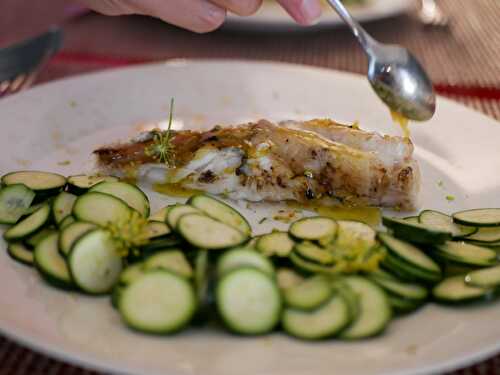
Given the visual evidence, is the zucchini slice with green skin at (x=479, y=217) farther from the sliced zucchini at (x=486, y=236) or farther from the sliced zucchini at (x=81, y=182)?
the sliced zucchini at (x=81, y=182)

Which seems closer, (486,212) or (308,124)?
(486,212)

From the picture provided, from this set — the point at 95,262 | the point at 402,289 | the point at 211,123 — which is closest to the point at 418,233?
the point at 402,289

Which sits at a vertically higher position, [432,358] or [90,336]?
[432,358]

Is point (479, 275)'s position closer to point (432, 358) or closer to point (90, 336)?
point (432, 358)

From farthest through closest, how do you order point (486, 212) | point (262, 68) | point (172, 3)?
point (262, 68), point (172, 3), point (486, 212)

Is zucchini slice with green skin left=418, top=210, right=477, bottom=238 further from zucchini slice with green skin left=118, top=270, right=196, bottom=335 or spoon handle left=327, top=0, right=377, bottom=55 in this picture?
zucchini slice with green skin left=118, top=270, right=196, bottom=335

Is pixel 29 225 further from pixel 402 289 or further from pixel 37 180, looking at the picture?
pixel 402 289

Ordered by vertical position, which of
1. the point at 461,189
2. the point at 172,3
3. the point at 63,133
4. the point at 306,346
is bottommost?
the point at 63,133

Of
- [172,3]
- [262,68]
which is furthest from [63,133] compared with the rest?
[262,68]
